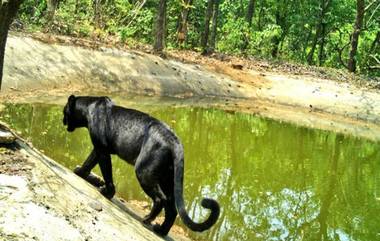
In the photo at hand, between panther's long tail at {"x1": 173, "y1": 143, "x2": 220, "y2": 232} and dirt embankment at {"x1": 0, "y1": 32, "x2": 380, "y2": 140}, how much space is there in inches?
336

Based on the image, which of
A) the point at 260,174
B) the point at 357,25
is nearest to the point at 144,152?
the point at 260,174

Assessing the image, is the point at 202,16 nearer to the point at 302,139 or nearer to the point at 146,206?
the point at 302,139

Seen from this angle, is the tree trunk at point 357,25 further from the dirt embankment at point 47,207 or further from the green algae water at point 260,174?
the dirt embankment at point 47,207

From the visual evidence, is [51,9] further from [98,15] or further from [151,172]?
[151,172]

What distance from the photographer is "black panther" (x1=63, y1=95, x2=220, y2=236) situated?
6.20m

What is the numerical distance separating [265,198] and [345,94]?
44.9ft

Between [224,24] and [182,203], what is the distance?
24.4 m

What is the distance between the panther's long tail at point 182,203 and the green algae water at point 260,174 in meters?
2.17

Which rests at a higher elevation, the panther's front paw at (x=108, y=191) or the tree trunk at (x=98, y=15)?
the tree trunk at (x=98, y=15)

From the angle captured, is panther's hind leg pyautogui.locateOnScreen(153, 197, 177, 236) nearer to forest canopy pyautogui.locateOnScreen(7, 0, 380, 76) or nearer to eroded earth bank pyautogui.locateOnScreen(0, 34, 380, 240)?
eroded earth bank pyautogui.locateOnScreen(0, 34, 380, 240)

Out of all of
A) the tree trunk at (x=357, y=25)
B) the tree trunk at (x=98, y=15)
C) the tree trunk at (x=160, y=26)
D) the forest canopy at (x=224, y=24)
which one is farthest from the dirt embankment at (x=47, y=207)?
the tree trunk at (x=357, y=25)

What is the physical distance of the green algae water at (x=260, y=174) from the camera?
9.10 m

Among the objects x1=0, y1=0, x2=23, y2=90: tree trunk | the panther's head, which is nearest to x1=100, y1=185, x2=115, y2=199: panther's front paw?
the panther's head

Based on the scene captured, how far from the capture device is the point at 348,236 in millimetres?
8984
